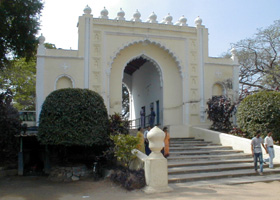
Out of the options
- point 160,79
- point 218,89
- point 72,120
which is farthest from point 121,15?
point 72,120

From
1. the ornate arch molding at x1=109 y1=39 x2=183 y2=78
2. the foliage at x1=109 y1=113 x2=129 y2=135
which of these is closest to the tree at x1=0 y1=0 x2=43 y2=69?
the ornate arch molding at x1=109 y1=39 x2=183 y2=78

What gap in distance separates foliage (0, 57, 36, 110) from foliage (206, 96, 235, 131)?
14.7 metres

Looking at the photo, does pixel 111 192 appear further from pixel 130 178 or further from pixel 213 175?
pixel 213 175

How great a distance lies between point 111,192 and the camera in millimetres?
8539

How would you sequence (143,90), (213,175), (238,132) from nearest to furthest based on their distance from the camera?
(213,175)
(238,132)
(143,90)

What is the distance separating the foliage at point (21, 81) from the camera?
23.4 m

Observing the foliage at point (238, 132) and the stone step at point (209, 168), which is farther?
the foliage at point (238, 132)

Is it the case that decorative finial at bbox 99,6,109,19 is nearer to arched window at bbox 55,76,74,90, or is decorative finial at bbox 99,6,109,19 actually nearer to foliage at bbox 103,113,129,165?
arched window at bbox 55,76,74,90

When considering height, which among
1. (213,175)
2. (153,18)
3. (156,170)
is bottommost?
(213,175)

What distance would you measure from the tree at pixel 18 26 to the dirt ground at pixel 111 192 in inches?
244

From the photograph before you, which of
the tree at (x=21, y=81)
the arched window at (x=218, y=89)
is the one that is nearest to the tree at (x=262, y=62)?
the arched window at (x=218, y=89)

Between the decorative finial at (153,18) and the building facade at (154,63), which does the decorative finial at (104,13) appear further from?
the decorative finial at (153,18)

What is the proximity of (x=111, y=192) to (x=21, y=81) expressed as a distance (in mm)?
18572

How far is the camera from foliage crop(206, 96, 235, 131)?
51.4ft
